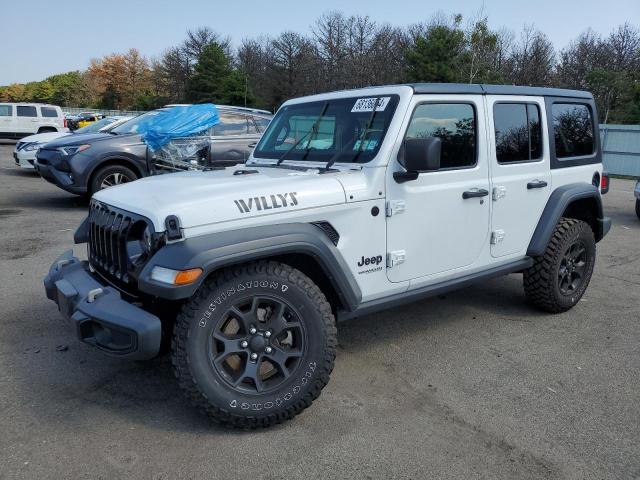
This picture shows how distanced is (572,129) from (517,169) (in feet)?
3.29

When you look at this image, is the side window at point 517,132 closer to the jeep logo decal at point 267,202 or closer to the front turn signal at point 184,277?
the jeep logo decal at point 267,202

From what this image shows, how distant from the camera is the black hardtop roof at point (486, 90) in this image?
144 inches

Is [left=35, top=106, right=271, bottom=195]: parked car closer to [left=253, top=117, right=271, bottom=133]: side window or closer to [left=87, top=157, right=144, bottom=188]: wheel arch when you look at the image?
[left=87, top=157, right=144, bottom=188]: wheel arch

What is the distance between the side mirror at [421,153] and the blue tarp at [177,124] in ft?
21.7

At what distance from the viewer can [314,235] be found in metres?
3.02

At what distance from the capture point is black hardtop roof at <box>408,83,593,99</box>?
3.66m

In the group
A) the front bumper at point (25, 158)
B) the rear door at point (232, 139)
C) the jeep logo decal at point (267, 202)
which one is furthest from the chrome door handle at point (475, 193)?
the front bumper at point (25, 158)

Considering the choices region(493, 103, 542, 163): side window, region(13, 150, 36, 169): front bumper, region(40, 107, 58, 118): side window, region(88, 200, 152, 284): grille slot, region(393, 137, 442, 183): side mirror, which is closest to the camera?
region(88, 200, 152, 284): grille slot

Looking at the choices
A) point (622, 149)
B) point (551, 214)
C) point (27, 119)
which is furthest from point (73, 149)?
point (622, 149)

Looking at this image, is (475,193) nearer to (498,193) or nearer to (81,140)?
(498,193)

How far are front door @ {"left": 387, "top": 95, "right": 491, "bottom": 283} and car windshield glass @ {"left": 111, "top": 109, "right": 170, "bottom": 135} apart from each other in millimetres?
7272

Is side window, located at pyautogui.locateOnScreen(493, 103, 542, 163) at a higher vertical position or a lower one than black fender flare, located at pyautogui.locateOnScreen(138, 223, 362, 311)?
higher

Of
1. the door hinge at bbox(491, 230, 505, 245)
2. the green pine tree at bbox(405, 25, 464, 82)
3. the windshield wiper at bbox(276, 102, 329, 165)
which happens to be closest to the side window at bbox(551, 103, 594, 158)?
the door hinge at bbox(491, 230, 505, 245)

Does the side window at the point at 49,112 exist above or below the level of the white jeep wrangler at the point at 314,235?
above
